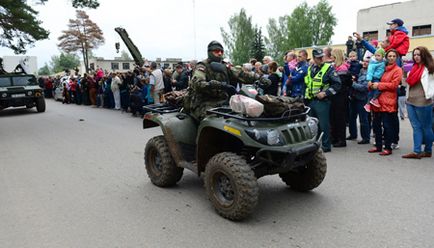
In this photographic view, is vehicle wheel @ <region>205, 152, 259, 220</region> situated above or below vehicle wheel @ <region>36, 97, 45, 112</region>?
below

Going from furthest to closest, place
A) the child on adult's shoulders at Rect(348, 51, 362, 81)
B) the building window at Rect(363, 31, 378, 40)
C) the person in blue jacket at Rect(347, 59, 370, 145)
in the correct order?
the building window at Rect(363, 31, 378, 40)
the child on adult's shoulders at Rect(348, 51, 362, 81)
the person in blue jacket at Rect(347, 59, 370, 145)

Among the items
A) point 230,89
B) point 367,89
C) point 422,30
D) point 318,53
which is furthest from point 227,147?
point 422,30

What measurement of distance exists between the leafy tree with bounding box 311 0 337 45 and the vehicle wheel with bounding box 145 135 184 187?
60511 millimetres

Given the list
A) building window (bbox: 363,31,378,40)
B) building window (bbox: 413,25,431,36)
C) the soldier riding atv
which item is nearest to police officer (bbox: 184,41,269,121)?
the soldier riding atv

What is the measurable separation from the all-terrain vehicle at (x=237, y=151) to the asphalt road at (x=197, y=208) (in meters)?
0.23

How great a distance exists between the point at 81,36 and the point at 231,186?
6421 cm

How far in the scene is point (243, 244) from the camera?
3473mm

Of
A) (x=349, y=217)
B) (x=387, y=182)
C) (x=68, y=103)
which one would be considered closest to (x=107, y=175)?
(x=349, y=217)

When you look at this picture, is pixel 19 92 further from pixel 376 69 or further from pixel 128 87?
pixel 376 69

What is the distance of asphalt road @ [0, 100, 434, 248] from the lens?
3.61m

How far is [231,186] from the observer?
396cm

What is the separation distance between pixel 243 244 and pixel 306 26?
60.6 m

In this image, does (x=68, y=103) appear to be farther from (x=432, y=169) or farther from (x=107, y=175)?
(x=432, y=169)

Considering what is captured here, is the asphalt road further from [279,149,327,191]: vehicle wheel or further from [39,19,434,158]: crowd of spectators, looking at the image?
[39,19,434,158]: crowd of spectators
